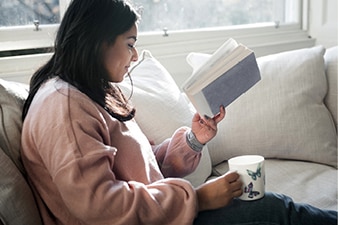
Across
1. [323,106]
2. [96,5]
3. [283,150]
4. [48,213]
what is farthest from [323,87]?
[48,213]

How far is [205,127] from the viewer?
139cm

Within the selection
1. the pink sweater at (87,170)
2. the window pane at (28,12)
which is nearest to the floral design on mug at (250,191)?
the pink sweater at (87,170)

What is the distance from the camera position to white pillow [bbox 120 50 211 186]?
1596mm

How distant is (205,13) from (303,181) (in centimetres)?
109

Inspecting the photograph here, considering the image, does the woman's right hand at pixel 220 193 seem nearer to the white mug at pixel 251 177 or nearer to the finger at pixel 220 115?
the white mug at pixel 251 177

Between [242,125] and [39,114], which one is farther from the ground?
[39,114]

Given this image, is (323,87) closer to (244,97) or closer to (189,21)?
(244,97)

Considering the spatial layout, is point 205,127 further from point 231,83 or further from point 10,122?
point 10,122

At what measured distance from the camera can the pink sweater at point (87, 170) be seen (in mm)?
1008

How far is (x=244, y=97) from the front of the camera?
184cm

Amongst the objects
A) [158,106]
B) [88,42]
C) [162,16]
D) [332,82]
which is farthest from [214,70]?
[162,16]

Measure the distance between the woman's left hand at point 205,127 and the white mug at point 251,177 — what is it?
0.78 ft

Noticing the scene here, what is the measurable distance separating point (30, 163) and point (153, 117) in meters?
0.56

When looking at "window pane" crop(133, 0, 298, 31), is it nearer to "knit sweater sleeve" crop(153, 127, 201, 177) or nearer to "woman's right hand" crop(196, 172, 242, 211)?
"knit sweater sleeve" crop(153, 127, 201, 177)
